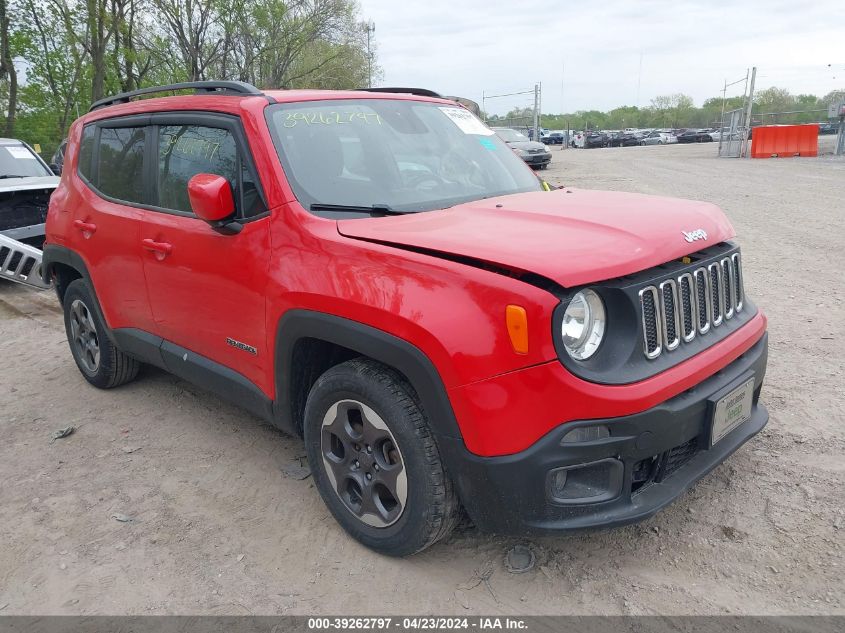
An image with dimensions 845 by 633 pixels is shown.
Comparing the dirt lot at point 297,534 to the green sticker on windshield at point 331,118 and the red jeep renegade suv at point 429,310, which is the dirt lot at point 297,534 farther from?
the green sticker on windshield at point 331,118

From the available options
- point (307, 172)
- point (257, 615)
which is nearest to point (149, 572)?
point (257, 615)

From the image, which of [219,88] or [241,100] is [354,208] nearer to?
[241,100]

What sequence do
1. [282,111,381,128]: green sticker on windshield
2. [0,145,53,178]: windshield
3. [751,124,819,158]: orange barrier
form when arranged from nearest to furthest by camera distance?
[282,111,381,128]: green sticker on windshield < [0,145,53,178]: windshield < [751,124,819,158]: orange barrier

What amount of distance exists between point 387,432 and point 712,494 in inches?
63.0

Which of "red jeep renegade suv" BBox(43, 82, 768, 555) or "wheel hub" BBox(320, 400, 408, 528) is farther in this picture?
"wheel hub" BBox(320, 400, 408, 528)

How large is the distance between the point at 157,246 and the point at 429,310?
1.94 metres

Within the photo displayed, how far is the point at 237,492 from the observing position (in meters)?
3.44

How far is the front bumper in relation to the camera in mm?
2246

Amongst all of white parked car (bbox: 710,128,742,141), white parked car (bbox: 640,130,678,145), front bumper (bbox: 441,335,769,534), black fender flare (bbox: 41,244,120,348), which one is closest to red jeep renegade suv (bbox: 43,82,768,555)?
front bumper (bbox: 441,335,769,534)

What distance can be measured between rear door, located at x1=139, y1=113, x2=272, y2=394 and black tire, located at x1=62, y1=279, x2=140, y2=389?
0.97 metres

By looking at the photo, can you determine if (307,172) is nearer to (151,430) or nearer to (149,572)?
(149,572)

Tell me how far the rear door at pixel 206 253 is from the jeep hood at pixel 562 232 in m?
0.57

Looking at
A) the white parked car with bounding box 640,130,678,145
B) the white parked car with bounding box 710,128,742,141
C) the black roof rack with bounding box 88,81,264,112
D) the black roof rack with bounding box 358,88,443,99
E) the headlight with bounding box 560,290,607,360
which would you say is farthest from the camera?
the white parked car with bounding box 640,130,678,145

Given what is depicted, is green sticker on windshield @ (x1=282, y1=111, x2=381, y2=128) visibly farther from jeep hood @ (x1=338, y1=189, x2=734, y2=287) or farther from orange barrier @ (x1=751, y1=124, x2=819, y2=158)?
orange barrier @ (x1=751, y1=124, x2=819, y2=158)
